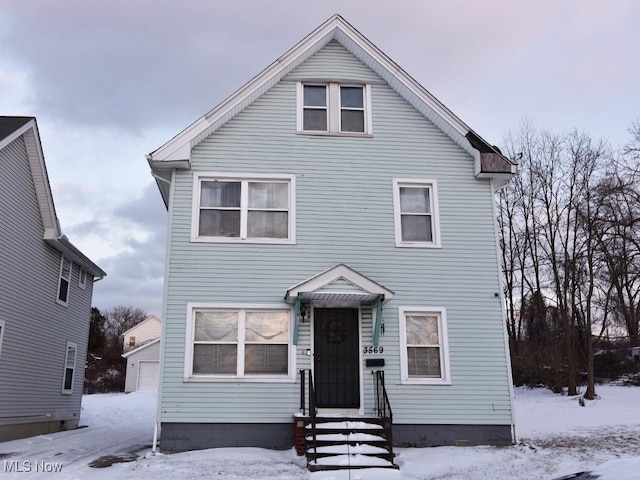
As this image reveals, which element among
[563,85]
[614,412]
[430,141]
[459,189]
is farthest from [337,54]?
[614,412]

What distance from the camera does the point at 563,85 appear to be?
746 inches

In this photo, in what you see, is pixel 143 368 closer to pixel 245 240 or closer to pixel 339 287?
pixel 245 240

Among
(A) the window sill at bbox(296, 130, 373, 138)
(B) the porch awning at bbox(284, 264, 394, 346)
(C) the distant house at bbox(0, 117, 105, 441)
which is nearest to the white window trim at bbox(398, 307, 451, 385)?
(B) the porch awning at bbox(284, 264, 394, 346)

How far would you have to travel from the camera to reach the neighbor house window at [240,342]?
10.6 m

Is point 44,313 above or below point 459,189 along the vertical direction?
below

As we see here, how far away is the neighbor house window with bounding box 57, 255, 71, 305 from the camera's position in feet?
54.2

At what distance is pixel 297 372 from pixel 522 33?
11.3 metres

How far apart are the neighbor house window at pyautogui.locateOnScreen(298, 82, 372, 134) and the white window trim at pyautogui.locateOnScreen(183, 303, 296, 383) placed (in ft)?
13.0

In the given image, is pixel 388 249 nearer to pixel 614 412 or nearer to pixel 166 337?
pixel 166 337

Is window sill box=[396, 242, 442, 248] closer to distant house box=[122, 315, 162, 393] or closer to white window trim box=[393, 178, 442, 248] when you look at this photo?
white window trim box=[393, 178, 442, 248]

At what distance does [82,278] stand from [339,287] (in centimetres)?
1166

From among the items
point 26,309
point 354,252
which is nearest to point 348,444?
point 354,252

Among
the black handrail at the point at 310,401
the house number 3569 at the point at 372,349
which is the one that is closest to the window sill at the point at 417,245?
the house number 3569 at the point at 372,349

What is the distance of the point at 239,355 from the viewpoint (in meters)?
10.6
